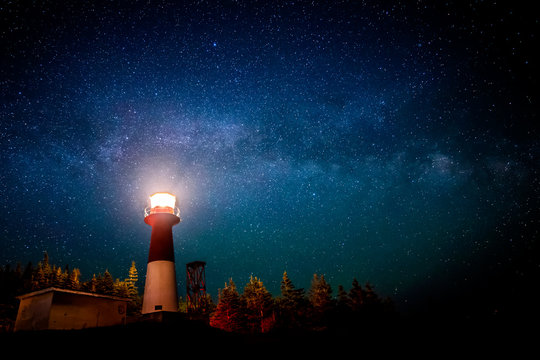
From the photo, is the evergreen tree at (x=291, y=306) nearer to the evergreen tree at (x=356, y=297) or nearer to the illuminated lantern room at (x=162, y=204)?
the evergreen tree at (x=356, y=297)

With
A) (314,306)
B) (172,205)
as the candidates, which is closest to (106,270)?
(314,306)

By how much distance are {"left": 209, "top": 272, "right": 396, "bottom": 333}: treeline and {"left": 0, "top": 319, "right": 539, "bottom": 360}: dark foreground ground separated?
87.4 ft

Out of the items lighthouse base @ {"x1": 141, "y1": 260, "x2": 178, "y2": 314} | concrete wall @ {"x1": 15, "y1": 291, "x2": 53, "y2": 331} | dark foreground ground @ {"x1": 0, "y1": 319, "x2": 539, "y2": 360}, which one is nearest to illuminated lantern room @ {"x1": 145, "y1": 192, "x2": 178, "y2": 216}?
lighthouse base @ {"x1": 141, "y1": 260, "x2": 178, "y2": 314}

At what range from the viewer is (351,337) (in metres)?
12.9

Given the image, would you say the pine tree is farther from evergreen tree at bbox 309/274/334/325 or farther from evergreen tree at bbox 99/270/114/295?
evergreen tree at bbox 99/270/114/295

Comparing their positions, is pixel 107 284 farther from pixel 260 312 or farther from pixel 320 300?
pixel 320 300

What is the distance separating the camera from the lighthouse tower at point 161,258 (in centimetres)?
1726

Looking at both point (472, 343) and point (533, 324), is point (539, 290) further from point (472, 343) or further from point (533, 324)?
point (472, 343)

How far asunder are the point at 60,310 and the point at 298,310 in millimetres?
29341

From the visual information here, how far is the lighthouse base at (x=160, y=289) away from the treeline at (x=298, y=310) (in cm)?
2331

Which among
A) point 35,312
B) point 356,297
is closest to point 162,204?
point 35,312

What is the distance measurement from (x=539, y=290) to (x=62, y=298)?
83.1 feet

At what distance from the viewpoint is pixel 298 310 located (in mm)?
38469

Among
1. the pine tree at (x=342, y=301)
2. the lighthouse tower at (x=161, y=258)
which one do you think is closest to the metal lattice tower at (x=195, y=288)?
the lighthouse tower at (x=161, y=258)
